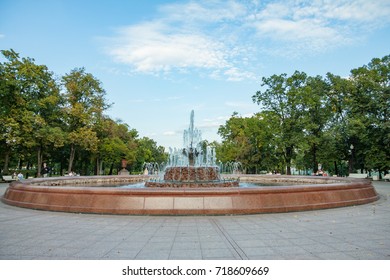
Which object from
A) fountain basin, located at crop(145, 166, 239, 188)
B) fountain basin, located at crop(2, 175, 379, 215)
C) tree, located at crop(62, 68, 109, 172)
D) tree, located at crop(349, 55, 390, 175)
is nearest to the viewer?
fountain basin, located at crop(2, 175, 379, 215)

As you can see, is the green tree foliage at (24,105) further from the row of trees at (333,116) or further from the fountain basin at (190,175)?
the row of trees at (333,116)

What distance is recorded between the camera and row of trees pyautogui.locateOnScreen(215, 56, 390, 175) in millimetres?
30672

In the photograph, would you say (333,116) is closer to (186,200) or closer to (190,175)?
(190,175)

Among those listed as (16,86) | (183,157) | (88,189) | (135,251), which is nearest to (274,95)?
(183,157)

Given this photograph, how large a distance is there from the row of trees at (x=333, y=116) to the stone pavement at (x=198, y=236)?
25.0 m

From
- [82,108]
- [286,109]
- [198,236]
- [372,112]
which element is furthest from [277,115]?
[198,236]

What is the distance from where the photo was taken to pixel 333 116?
124 ft

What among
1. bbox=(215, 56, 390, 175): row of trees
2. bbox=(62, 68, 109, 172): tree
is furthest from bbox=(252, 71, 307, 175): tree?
bbox=(62, 68, 109, 172): tree

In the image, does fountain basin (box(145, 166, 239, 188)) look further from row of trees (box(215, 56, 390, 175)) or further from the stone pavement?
row of trees (box(215, 56, 390, 175))

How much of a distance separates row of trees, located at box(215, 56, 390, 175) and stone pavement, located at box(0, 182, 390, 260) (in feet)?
82.2

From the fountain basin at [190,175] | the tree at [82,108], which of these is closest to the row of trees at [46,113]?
the tree at [82,108]

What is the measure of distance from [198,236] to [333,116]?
36730 millimetres

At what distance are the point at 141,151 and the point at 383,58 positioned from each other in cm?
4717

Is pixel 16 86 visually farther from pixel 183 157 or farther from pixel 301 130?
pixel 301 130
